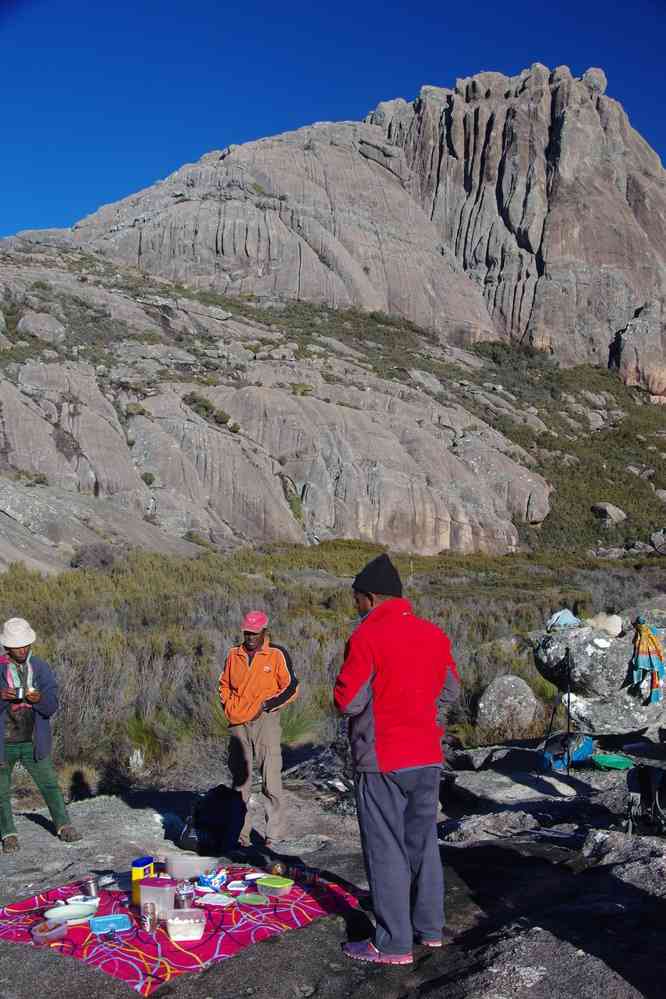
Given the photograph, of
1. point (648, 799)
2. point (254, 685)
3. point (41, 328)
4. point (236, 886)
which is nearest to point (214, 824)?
point (254, 685)

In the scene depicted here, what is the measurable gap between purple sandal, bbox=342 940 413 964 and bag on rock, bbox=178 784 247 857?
7.15 feet

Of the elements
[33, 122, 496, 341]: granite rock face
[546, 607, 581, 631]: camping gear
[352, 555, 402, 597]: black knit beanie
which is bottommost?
[546, 607, 581, 631]: camping gear

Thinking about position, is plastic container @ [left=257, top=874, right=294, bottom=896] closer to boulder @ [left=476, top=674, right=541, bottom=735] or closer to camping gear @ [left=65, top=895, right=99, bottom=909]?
camping gear @ [left=65, top=895, right=99, bottom=909]

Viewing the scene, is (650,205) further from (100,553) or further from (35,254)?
(100,553)

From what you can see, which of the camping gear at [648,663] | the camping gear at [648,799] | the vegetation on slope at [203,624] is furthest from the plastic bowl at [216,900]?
the camping gear at [648,663]

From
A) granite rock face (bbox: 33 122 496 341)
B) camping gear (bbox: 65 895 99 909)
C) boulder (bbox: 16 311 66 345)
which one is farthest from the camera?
granite rock face (bbox: 33 122 496 341)

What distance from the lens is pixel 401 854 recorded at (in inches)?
173

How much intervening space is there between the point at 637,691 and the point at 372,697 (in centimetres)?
757

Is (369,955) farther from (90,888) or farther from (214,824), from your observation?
(214,824)

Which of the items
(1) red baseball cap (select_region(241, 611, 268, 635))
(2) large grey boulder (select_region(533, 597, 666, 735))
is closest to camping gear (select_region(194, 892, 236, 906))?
(1) red baseball cap (select_region(241, 611, 268, 635))

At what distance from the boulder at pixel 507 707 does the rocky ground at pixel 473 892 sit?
2.56m

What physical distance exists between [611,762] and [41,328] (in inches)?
1414

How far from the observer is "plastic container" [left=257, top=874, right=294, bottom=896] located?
5199 millimetres

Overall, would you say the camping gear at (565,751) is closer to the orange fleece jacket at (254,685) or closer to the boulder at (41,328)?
the orange fleece jacket at (254,685)
